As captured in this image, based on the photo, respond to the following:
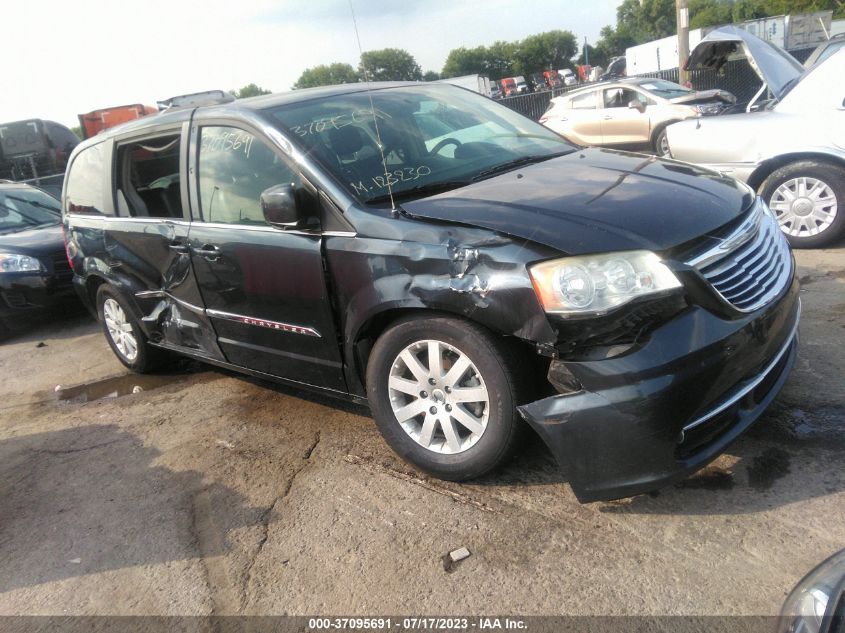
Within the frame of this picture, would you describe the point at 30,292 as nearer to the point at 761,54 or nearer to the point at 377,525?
the point at 377,525

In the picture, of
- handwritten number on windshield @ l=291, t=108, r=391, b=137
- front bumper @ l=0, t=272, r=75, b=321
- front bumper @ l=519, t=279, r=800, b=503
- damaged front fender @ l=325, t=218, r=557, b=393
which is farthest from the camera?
front bumper @ l=0, t=272, r=75, b=321

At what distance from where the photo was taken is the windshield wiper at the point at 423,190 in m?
3.14

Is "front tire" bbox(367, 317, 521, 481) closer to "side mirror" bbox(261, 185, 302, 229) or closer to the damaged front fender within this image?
the damaged front fender

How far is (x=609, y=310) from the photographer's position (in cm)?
244

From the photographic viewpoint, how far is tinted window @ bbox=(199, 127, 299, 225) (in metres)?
3.45

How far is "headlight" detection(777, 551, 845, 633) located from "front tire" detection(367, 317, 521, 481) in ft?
4.33

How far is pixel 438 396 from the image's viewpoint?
2.94m

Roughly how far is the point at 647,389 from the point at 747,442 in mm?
983

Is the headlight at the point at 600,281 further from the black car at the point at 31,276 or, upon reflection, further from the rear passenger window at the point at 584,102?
the rear passenger window at the point at 584,102

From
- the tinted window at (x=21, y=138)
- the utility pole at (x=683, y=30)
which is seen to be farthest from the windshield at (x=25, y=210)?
the utility pole at (x=683, y=30)

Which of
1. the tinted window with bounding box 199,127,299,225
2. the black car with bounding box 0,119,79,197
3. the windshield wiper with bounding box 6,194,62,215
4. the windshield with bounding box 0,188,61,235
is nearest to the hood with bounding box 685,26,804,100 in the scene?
the tinted window with bounding box 199,127,299,225

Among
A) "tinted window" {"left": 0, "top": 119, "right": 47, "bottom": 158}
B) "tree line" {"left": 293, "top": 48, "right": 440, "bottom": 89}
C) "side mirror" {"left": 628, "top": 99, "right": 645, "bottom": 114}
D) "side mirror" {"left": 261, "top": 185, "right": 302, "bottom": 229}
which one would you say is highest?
"tinted window" {"left": 0, "top": 119, "right": 47, "bottom": 158}

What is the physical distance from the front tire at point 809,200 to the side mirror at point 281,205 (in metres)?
4.26

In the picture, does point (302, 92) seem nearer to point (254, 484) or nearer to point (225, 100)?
point (225, 100)
